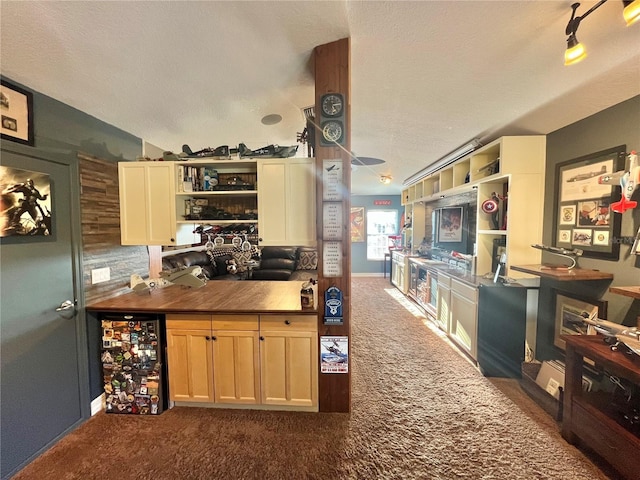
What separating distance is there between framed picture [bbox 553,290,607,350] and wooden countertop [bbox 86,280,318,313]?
236 centimetres

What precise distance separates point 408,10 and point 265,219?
5.28ft

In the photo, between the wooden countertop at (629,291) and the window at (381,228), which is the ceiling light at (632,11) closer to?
the wooden countertop at (629,291)

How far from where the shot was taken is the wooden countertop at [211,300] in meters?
2.04

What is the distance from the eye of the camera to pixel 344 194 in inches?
74.4

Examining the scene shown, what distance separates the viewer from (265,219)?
218cm

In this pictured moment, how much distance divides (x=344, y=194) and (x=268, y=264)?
4.42 m

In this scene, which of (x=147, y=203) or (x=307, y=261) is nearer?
(x=147, y=203)

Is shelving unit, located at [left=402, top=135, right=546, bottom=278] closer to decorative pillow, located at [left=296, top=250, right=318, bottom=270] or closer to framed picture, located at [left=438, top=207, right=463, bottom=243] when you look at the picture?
framed picture, located at [left=438, top=207, right=463, bottom=243]

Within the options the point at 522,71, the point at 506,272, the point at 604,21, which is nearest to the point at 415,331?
the point at 506,272

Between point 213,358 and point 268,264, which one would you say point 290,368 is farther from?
point 268,264

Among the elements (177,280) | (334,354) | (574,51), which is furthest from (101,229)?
(574,51)

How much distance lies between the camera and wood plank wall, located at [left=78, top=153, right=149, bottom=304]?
6.82ft

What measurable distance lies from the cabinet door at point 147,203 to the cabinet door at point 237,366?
1.03 meters

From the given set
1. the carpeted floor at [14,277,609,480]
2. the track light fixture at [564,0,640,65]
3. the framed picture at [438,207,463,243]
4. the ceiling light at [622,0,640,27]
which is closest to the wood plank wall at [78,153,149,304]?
the carpeted floor at [14,277,609,480]
